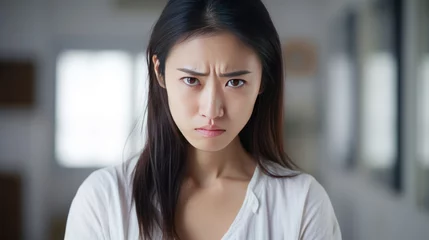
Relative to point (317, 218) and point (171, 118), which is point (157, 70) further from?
point (317, 218)

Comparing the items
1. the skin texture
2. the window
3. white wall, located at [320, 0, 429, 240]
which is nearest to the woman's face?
the skin texture

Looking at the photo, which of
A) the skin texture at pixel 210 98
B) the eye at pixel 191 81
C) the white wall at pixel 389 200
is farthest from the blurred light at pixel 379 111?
the eye at pixel 191 81

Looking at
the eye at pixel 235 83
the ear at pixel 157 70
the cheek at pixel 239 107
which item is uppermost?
the ear at pixel 157 70

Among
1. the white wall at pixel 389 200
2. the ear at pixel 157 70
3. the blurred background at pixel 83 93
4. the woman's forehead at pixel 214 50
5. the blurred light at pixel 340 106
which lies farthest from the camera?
the blurred background at pixel 83 93

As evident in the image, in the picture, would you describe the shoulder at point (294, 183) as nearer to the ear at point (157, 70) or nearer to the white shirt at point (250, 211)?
the white shirt at point (250, 211)

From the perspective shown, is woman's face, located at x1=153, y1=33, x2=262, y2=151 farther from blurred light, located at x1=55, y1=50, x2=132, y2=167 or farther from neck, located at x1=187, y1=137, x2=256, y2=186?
blurred light, located at x1=55, y1=50, x2=132, y2=167

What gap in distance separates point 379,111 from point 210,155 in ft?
7.09

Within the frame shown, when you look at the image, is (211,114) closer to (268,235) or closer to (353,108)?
(268,235)

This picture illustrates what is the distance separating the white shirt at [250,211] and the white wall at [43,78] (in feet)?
14.1

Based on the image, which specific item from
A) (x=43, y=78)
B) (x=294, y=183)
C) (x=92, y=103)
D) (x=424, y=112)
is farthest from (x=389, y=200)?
(x=43, y=78)

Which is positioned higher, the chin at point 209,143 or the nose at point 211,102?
the nose at point 211,102

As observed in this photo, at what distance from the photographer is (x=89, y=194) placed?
3.43 feet

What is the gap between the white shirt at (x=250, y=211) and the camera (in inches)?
40.1

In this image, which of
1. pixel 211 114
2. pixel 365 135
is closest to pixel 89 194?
pixel 211 114
